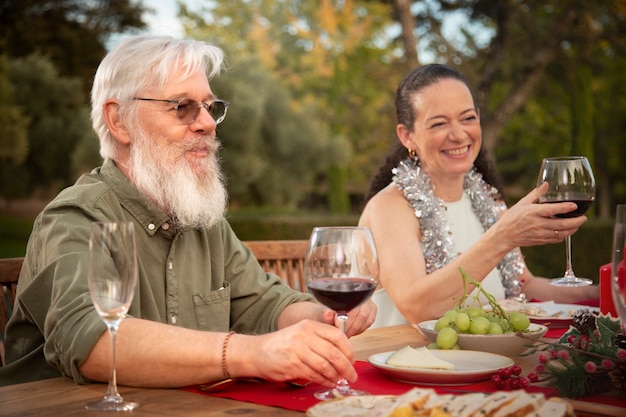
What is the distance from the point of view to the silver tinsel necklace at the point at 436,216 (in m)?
3.60

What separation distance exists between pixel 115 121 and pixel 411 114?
165 cm

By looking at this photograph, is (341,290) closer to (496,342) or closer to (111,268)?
(111,268)

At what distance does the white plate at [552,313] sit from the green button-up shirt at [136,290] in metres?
0.81

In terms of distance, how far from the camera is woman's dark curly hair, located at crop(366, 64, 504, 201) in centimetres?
377

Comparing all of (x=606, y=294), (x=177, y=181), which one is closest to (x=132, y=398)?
(x=177, y=181)

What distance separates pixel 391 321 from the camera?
3.65m

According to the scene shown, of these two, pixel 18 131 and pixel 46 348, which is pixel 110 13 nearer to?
pixel 18 131

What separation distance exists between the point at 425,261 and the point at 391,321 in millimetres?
332

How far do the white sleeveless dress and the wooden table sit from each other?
1581 mm

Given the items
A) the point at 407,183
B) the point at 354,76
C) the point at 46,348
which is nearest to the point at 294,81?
the point at 354,76

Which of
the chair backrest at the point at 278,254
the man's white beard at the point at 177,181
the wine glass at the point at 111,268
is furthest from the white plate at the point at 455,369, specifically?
the chair backrest at the point at 278,254

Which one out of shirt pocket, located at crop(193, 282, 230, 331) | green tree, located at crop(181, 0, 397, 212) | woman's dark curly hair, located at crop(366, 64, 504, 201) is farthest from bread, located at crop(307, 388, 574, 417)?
green tree, located at crop(181, 0, 397, 212)

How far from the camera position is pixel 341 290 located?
1.73 metres

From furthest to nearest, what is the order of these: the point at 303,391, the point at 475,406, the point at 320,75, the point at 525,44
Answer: the point at 320,75 < the point at 525,44 < the point at 303,391 < the point at 475,406
